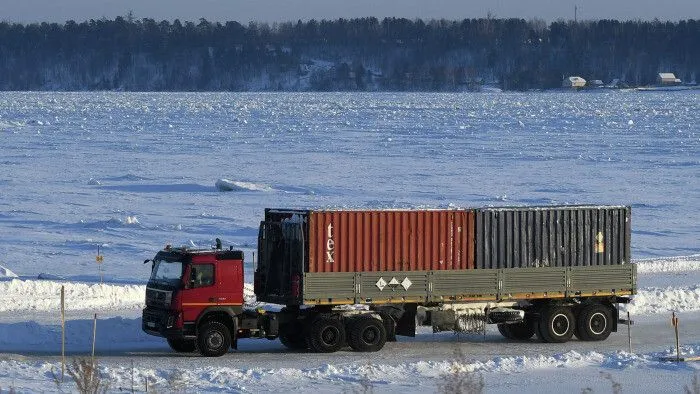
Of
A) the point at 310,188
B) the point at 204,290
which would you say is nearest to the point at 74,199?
the point at 310,188

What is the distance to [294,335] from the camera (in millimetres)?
22125

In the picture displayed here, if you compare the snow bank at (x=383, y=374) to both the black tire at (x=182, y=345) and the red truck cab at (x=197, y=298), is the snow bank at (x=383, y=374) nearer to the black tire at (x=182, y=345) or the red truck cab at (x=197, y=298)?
the red truck cab at (x=197, y=298)

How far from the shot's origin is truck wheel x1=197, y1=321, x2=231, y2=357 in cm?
2103

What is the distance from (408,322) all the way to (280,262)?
251cm

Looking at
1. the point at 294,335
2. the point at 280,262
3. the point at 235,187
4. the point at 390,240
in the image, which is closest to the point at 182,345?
the point at 294,335

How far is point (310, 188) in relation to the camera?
48.1 metres

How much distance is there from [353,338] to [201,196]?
81.8ft

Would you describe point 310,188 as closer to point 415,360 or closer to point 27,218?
point 27,218

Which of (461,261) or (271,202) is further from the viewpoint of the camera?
(271,202)

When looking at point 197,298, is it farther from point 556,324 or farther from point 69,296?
point 556,324

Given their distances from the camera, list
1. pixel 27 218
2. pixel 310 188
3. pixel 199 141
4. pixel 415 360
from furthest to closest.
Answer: pixel 199 141, pixel 310 188, pixel 27 218, pixel 415 360

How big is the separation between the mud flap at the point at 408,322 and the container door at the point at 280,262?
6.81 ft

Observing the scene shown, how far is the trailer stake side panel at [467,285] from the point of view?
2175cm

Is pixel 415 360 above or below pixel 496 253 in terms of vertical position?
below
